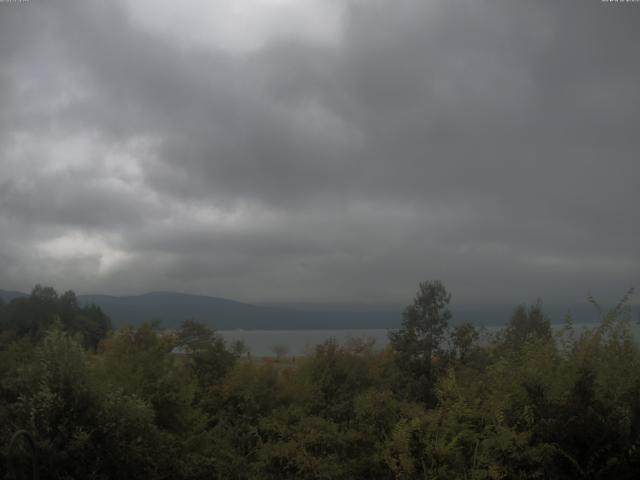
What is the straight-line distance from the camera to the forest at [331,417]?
8.35 m

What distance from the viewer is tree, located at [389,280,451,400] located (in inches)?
834

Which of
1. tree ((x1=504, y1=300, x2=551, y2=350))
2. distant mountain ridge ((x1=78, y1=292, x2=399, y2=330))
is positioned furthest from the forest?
distant mountain ridge ((x1=78, y1=292, x2=399, y2=330))

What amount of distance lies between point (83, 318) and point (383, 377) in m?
38.2

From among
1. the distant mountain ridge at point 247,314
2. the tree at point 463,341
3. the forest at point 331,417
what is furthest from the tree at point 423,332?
the distant mountain ridge at point 247,314

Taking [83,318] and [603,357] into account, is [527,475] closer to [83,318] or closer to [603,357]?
[603,357]

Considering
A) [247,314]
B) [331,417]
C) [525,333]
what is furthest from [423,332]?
[247,314]

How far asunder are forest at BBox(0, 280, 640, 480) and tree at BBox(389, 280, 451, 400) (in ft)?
17.5

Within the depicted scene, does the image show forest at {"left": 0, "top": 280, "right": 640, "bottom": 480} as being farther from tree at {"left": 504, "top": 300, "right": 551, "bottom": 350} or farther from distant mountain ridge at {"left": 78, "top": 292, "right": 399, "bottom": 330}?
distant mountain ridge at {"left": 78, "top": 292, "right": 399, "bottom": 330}

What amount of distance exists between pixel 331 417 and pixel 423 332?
7.92 metres

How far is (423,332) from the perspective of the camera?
70.8 ft

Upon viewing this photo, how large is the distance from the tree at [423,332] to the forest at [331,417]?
17.5ft

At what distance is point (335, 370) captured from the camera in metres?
16.2

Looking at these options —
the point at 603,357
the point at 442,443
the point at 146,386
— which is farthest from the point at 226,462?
the point at 603,357

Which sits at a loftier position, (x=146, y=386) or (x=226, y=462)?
(x=146, y=386)
